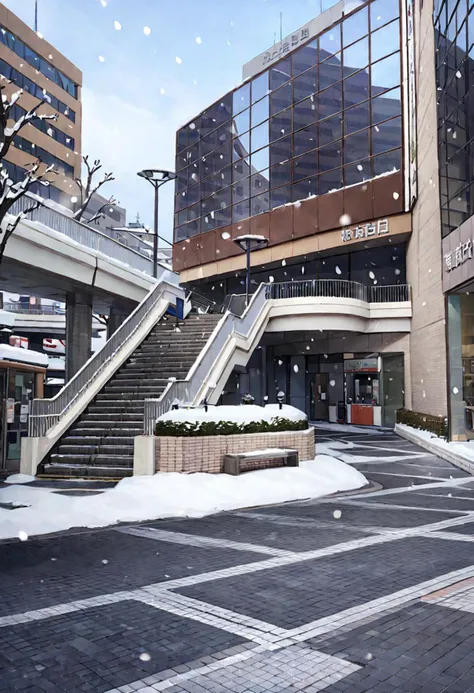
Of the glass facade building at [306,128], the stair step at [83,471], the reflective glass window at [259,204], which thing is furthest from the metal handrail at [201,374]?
the reflective glass window at [259,204]

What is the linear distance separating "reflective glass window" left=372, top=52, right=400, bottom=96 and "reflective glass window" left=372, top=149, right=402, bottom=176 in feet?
12.0

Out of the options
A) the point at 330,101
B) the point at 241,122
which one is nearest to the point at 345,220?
the point at 330,101

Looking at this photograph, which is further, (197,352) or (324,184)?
(324,184)

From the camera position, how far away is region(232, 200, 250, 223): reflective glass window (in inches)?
1608

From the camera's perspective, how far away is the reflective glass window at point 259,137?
132 ft

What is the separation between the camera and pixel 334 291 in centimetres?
3219

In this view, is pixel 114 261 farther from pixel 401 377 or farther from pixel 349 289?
pixel 401 377

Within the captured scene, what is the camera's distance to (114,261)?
963 inches

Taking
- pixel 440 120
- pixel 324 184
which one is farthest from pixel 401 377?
pixel 440 120

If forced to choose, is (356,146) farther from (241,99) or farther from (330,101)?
(241,99)

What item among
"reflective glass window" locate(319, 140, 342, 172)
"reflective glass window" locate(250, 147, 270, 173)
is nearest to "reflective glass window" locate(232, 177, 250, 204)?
"reflective glass window" locate(250, 147, 270, 173)

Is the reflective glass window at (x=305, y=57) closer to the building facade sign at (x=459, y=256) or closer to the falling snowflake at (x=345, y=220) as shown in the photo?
the falling snowflake at (x=345, y=220)

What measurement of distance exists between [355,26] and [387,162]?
28.0 ft

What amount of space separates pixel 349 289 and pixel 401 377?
586 centimetres
